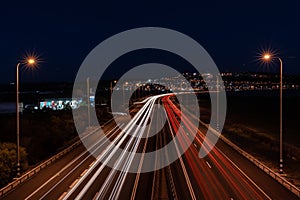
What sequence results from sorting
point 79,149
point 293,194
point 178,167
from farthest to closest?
point 79,149 → point 178,167 → point 293,194

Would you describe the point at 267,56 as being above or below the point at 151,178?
above

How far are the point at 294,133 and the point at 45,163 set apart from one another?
34.2 metres

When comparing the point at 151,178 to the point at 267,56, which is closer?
the point at 151,178

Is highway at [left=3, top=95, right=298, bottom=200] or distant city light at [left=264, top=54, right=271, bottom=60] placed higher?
distant city light at [left=264, top=54, right=271, bottom=60]

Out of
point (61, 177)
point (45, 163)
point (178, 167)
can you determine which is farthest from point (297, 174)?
point (45, 163)

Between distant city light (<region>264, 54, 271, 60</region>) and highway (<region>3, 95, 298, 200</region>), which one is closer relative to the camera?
highway (<region>3, 95, 298, 200</region>)

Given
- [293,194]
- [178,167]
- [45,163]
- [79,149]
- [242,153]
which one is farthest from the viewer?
[79,149]

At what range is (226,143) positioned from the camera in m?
30.6

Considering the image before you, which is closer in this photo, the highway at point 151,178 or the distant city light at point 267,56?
the highway at point 151,178

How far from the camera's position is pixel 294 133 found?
147ft

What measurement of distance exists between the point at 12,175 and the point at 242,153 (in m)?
16.4

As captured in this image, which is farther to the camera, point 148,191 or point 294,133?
point 294,133

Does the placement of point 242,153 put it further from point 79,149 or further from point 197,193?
point 79,149

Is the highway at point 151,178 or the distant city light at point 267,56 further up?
the distant city light at point 267,56
